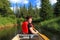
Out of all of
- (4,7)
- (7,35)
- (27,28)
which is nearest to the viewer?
(27,28)

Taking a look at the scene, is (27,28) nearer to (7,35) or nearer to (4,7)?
(7,35)

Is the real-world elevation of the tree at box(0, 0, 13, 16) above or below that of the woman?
below

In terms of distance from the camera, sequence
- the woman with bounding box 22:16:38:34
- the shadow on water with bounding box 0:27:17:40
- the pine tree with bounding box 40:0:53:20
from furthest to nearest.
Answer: the pine tree with bounding box 40:0:53:20 < the shadow on water with bounding box 0:27:17:40 < the woman with bounding box 22:16:38:34

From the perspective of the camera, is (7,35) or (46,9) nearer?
(7,35)

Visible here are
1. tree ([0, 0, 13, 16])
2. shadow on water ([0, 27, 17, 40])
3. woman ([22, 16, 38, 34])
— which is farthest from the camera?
tree ([0, 0, 13, 16])

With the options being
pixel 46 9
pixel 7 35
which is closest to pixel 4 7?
pixel 46 9

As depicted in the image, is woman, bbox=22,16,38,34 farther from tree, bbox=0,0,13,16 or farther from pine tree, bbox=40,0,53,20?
pine tree, bbox=40,0,53,20

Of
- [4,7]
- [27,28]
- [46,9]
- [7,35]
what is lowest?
[7,35]

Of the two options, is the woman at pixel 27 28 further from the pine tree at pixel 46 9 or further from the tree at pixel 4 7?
the pine tree at pixel 46 9

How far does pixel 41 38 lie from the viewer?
17.4 metres

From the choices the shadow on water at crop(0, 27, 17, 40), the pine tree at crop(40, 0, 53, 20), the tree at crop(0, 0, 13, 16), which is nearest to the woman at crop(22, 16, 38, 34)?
the shadow on water at crop(0, 27, 17, 40)

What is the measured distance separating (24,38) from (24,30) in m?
0.64

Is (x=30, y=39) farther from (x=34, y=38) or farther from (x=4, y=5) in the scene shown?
(x=4, y=5)

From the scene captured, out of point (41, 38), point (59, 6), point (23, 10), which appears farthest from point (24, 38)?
A: point (23, 10)
